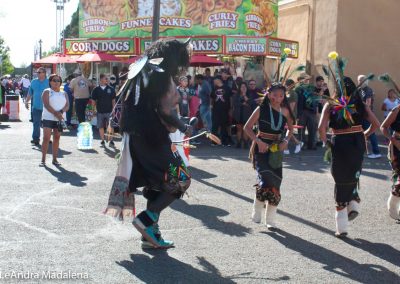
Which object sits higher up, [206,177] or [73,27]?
[73,27]

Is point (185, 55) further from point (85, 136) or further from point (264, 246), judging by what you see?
point (85, 136)

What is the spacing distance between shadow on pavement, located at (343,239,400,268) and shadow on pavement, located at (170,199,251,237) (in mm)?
1128

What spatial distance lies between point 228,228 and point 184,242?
75 centimetres

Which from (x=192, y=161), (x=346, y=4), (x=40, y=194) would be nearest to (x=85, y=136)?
(x=192, y=161)

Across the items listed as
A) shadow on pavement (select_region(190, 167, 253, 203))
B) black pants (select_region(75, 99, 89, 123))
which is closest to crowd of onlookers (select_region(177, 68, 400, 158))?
shadow on pavement (select_region(190, 167, 253, 203))

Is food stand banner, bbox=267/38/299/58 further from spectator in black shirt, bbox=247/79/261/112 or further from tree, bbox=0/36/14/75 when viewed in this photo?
tree, bbox=0/36/14/75

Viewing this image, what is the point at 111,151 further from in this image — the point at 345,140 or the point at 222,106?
the point at 345,140

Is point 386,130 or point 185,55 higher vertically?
point 185,55

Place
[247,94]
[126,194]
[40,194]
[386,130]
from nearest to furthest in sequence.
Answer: [126,194]
[386,130]
[40,194]
[247,94]

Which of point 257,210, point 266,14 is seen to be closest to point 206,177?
point 257,210

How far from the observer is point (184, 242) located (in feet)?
18.9

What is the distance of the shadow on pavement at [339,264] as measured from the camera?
4809mm

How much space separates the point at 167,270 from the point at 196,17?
16918 millimetres

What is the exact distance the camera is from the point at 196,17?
20875 millimetres
